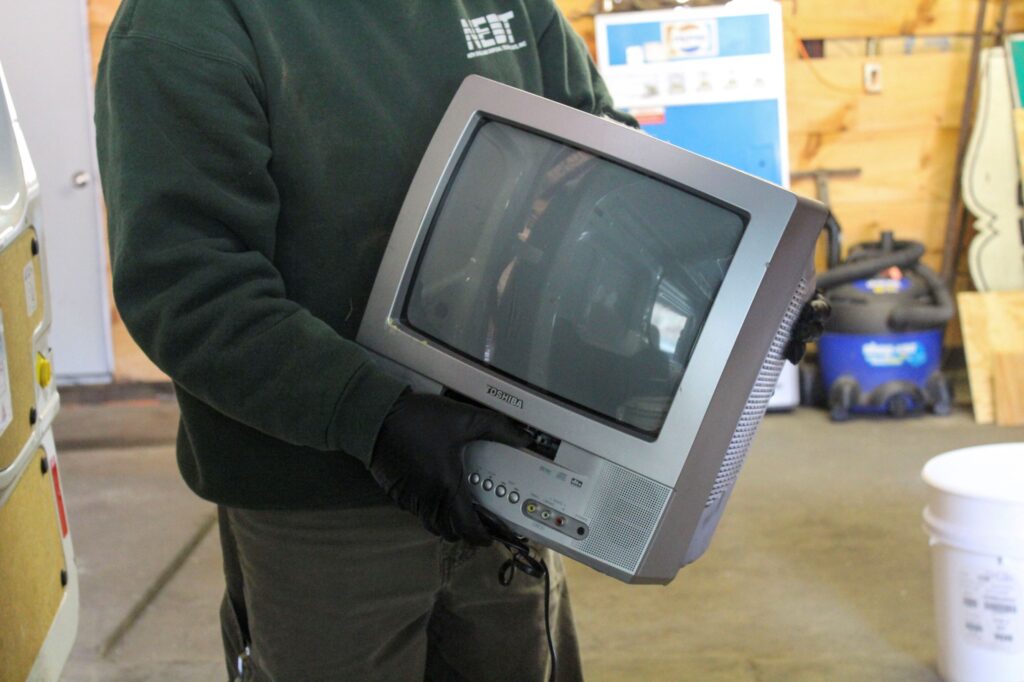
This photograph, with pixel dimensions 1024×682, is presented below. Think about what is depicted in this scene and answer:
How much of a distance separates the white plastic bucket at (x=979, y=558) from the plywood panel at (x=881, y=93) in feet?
8.75

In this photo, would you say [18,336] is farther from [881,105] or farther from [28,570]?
[881,105]

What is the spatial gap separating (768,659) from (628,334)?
169cm

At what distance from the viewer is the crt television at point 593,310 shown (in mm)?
1017

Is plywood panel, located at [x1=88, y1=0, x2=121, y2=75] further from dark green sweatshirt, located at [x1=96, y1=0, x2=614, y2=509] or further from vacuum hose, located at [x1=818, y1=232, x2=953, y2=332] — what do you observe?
dark green sweatshirt, located at [x1=96, y1=0, x2=614, y2=509]

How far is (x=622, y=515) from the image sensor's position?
1.02 meters

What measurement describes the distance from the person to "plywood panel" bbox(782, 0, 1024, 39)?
11.7ft

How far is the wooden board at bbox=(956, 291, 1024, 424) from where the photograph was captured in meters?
4.23

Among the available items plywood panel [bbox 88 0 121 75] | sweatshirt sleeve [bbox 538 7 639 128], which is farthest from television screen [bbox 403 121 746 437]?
plywood panel [bbox 88 0 121 75]

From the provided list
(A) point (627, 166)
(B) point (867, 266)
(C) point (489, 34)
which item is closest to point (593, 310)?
(A) point (627, 166)

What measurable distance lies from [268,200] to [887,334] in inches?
140

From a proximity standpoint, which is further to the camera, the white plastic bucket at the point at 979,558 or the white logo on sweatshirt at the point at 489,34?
the white plastic bucket at the point at 979,558

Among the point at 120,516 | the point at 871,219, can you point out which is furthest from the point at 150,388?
the point at 871,219

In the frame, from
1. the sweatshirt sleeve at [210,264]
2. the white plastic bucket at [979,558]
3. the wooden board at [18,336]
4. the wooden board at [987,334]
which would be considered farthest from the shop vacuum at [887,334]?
the sweatshirt sleeve at [210,264]

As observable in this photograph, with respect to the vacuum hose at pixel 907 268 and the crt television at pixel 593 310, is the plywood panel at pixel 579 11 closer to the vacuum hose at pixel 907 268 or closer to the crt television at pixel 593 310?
the vacuum hose at pixel 907 268
